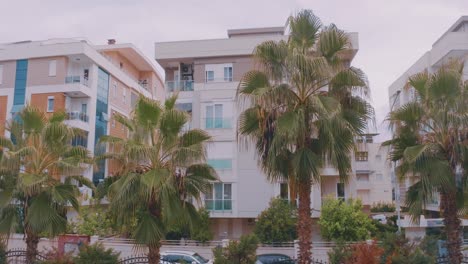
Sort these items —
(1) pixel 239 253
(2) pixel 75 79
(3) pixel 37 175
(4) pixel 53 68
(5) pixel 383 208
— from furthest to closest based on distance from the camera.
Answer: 1. (5) pixel 383 208
2. (2) pixel 75 79
3. (4) pixel 53 68
4. (3) pixel 37 175
5. (1) pixel 239 253

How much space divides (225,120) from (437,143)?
18.5m

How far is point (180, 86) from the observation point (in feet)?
107

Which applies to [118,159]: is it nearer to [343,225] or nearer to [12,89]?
[343,225]

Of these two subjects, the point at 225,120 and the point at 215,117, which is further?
the point at 215,117

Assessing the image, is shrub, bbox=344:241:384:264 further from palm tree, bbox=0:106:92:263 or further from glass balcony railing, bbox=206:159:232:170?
glass balcony railing, bbox=206:159:232:170

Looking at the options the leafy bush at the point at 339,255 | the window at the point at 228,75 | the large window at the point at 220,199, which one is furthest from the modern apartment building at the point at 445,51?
the leafy bush at the point at 339,255

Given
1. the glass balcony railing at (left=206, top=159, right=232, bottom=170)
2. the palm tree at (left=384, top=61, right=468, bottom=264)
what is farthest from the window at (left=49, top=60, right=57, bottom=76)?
the palm tree at (left=384, top=61, right=468, bottom=264)

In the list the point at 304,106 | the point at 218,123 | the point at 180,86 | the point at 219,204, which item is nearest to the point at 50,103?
the point at 180,86

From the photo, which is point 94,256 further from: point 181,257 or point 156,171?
point 181,257

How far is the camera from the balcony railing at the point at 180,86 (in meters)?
32.6

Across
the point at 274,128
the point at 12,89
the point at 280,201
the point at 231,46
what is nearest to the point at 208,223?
the point at 280,201

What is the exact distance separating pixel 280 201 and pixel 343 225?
3841mm

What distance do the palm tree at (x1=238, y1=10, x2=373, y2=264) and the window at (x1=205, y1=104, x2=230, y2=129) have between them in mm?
17557

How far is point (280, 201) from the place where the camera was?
27.8m
